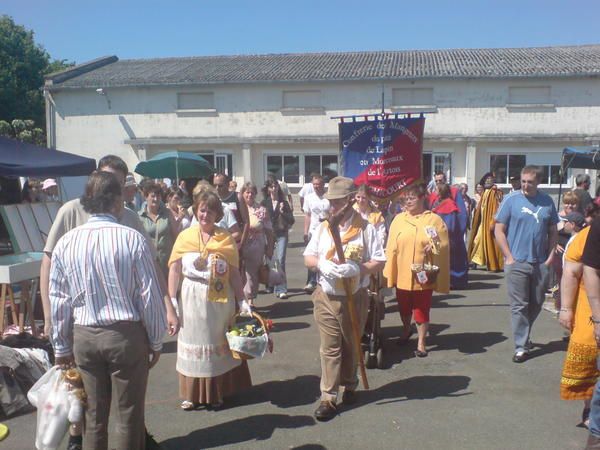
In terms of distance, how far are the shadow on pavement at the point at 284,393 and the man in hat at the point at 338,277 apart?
1.13ft

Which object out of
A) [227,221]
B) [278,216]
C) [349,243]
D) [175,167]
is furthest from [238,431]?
[175,167]

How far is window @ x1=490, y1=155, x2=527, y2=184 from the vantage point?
23719 millimetres

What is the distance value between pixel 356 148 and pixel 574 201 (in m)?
2.55

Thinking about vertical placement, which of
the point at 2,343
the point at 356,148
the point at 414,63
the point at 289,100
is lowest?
the point at 2,343

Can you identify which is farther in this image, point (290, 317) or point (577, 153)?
point (577, 153)

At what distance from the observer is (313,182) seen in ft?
Answer: 29.1

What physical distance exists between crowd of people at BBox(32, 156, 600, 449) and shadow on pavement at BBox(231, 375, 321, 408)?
0.20m

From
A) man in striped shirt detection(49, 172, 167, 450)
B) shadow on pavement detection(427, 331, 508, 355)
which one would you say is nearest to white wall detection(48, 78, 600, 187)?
shadow on pavement detection(427, 331, 508, 355)

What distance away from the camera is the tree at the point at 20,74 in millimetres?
37625

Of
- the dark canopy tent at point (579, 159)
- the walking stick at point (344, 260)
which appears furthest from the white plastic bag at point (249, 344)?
the dark canopy tent at point (579, 159)

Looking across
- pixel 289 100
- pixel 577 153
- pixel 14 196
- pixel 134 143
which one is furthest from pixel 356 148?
pixel 134 143

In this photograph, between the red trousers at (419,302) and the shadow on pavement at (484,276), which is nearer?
the red trousers at (419,302)

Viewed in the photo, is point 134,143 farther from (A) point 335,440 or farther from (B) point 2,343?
(A) point 335,440

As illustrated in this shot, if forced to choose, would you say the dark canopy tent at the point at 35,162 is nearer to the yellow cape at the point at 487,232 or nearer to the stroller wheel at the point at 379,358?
the stroller wheel at the point at 379,358
